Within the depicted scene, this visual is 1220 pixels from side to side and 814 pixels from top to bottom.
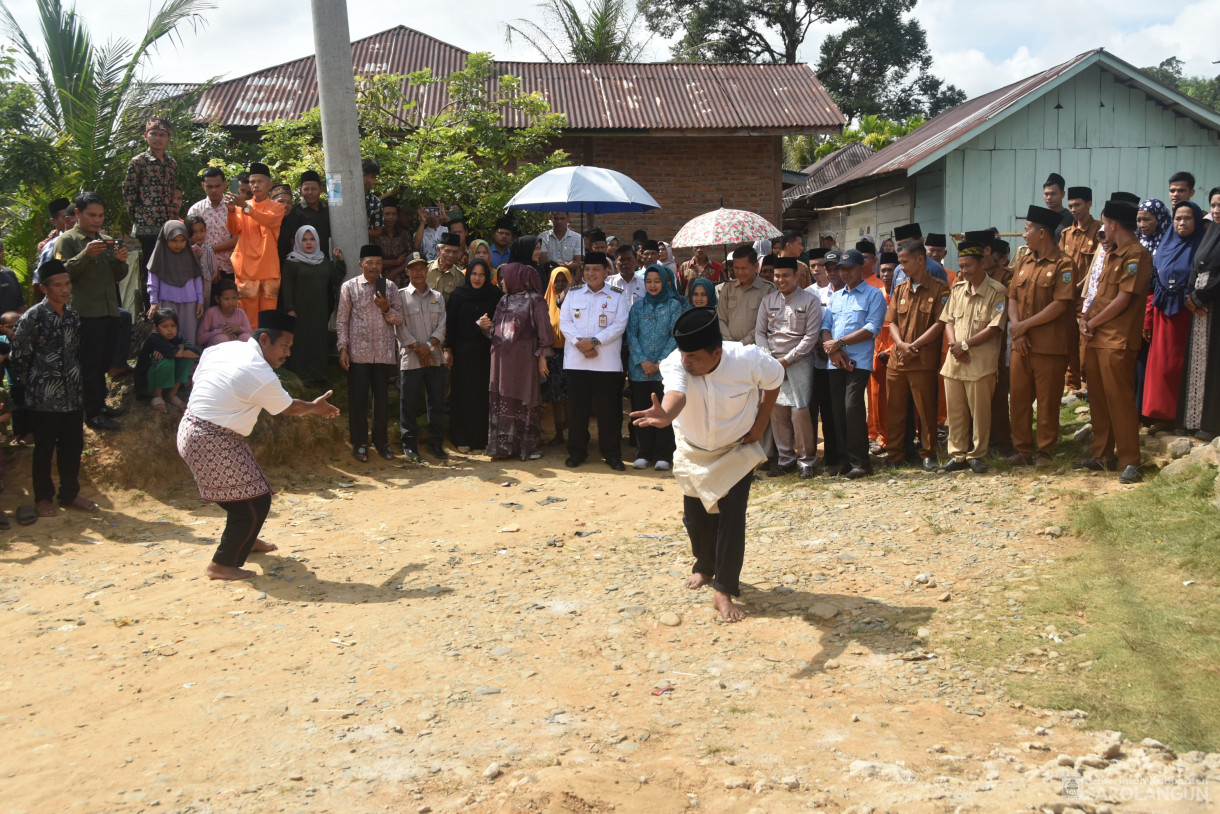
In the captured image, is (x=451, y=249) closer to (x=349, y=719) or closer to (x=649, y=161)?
(x=349, y=719)

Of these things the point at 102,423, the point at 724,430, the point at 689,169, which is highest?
the point at 689,169

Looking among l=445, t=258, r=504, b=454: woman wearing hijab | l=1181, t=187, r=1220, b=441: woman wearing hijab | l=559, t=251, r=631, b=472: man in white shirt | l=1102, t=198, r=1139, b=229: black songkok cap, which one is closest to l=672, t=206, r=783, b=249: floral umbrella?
l=559, t=251, r=631, b=472: man in white shirt

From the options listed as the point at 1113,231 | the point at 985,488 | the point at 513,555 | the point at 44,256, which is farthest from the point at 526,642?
the point at 44,256

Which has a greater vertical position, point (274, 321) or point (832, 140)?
point (832, 140)

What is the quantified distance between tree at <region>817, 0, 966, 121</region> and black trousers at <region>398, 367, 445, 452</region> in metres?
29.8

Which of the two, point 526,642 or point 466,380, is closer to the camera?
point 526,642

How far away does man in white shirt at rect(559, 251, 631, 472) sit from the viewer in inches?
389

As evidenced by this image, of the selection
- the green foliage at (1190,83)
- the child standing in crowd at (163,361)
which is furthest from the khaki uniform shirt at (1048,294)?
the green foliage at (1190,83)

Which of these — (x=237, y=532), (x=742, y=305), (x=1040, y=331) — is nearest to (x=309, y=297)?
(x=237, y=532)

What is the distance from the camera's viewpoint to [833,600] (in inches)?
233

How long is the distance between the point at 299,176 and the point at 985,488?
845 centimetres

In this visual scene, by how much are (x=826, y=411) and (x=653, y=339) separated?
180cm

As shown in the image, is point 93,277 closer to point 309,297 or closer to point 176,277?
point 176,277

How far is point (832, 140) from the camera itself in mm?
30859
